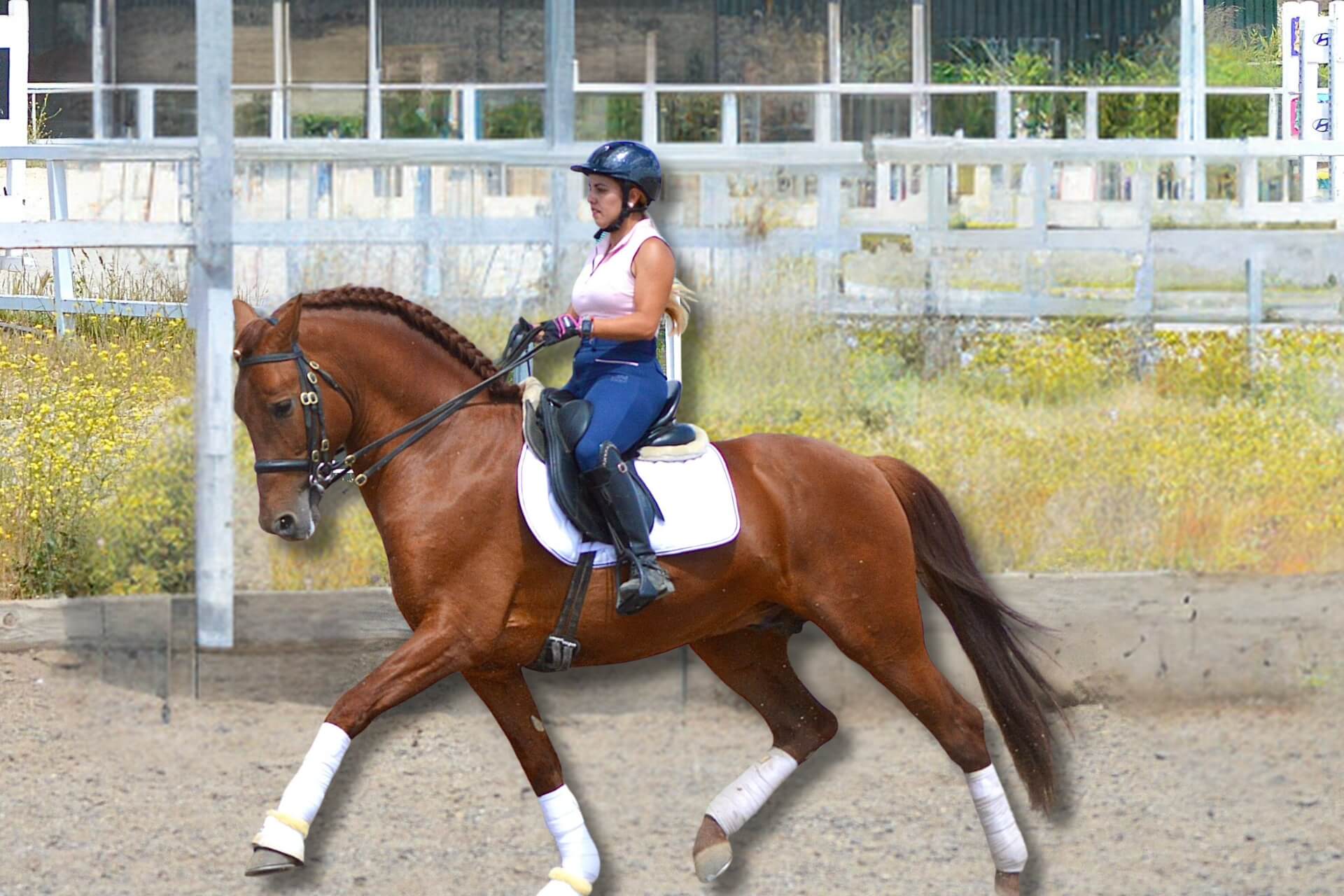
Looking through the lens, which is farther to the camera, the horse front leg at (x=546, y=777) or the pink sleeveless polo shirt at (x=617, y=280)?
the horse front leg at (x=546, y=777)

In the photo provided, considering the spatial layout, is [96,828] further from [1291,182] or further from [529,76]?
[1291,182]

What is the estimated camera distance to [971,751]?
499 centimetres

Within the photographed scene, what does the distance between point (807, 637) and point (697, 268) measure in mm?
1528

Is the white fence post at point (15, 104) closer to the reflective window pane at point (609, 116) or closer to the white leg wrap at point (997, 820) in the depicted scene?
the reflective window pane at point (609, 116)

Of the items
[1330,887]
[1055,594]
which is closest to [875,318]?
[1055,594]

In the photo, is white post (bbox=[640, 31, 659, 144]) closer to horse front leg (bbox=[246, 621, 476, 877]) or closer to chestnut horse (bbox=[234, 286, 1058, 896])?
chestnut horse (bbox=[234, 286, 1058, 896])

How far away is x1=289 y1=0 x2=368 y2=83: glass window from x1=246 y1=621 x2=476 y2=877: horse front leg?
3.04 meters

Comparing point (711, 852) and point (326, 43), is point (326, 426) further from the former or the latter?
point (326, 43)

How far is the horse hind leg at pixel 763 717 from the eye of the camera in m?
5.17

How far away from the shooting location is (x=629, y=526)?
4605mm

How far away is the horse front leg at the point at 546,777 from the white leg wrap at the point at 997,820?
44.5 inches

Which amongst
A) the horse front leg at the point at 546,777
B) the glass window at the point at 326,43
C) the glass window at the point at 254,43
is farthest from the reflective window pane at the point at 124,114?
the horse front leg at the point at 546,777

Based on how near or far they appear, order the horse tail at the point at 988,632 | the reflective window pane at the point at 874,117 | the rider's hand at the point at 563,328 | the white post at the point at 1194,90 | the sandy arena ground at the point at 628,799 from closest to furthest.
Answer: the rider's hand at the point at 563,328
the horse tail at the point at 988,632
the sandy arena ground at the point at 628,799
the reflective window pane at the point at 874,117
the white post at the point at 1194,90

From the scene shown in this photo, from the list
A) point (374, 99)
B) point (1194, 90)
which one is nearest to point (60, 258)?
point (374, 99)
